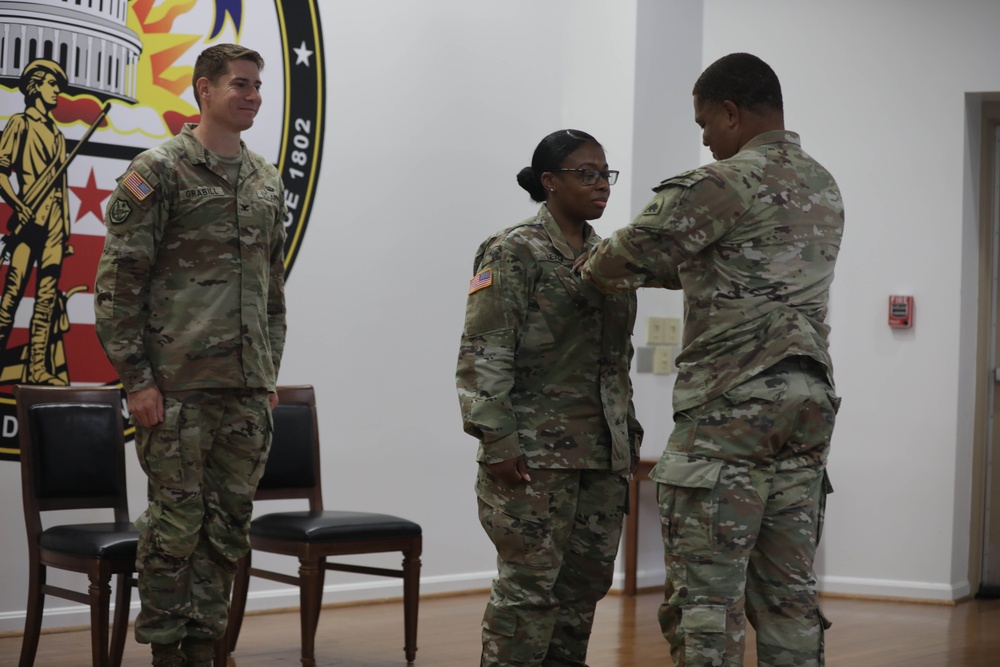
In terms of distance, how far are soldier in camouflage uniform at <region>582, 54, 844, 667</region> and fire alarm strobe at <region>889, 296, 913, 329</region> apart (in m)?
3.36

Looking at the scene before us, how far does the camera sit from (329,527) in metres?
3.84

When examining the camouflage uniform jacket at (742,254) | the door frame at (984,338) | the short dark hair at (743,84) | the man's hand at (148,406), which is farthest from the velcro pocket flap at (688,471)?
the door frame at (984,338)

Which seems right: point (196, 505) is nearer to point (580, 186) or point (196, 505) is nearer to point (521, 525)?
point (521, 525)

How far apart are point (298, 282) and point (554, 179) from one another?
2210 mm

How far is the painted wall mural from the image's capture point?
13.6 ft

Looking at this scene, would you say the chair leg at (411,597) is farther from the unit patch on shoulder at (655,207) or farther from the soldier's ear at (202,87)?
the unit patch on shoulder at (655,207)

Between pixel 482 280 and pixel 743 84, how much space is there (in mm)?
752

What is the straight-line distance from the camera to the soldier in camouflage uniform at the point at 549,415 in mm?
2742

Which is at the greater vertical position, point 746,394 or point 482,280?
point 482,280

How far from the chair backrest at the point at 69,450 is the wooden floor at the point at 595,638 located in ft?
1.79

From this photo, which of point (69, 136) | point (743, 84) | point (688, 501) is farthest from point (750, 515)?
point (69, 136)

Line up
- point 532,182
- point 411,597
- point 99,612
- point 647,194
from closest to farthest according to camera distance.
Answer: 1. point 532,182
2. point 99,612
3. point 411,597
4. point 647,194

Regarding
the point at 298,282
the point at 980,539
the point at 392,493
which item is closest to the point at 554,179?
the point at 298,282

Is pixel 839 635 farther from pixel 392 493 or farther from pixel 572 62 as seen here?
pixel 572 62
